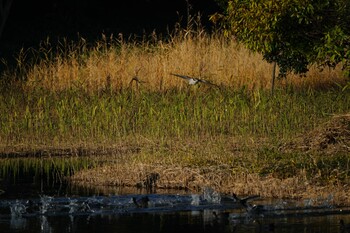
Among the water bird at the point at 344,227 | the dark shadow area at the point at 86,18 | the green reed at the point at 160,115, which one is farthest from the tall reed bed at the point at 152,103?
the dark shadow area at the point at 86,18

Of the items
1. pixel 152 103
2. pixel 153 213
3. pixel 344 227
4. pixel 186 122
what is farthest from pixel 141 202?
pixel 152 103

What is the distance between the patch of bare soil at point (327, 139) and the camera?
16.7 meters

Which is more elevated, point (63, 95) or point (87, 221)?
point (63, 95)

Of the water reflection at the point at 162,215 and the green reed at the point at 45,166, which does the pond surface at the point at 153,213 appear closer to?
the water reflection at the point at 162,215

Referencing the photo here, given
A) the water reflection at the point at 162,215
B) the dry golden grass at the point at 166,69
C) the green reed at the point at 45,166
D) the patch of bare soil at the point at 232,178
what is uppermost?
the dry golden grass at the point at 166,69

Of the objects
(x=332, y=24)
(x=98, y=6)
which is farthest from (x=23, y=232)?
(x=98, y=6)

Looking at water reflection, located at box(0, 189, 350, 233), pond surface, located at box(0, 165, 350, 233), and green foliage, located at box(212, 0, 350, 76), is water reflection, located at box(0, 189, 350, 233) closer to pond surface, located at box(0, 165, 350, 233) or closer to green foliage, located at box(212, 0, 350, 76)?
pond surface, located at box(0, 165, 350, 233)

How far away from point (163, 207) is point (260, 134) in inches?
240

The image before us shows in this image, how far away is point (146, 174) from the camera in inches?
595

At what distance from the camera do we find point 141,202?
1333 cm

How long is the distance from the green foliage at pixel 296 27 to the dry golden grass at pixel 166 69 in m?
7.99

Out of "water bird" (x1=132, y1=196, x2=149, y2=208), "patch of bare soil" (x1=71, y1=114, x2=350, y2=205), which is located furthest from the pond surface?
"patch of bare soil" (x1=71, y1=114, x2=350, y2=205)

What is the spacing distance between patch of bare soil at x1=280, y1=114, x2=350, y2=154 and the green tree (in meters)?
1.62

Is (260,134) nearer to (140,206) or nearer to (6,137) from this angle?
(6,137)
